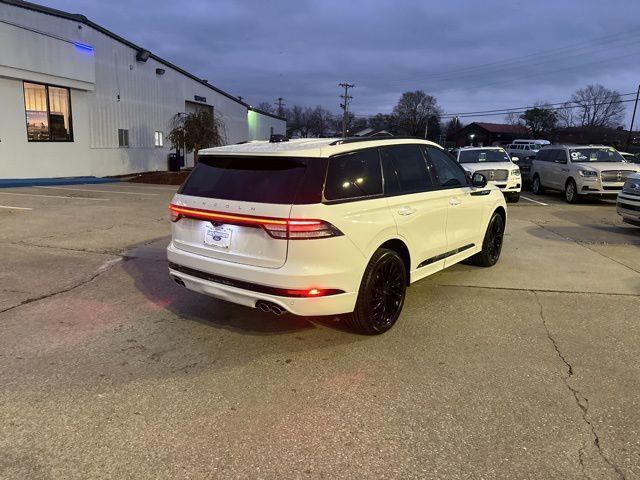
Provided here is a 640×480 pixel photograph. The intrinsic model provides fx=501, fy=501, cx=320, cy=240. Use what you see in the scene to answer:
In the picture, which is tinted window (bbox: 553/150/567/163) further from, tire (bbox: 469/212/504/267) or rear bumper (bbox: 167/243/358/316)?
rear bumper (bbox: 167/243/358/316)

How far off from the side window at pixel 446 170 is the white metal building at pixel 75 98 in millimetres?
16495

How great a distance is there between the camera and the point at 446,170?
5789 millimetres

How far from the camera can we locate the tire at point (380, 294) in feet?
13.9

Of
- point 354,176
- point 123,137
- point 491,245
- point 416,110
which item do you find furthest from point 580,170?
point 416,110

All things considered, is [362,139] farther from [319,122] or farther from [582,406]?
[319,122]

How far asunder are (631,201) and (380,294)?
7765 millimetres

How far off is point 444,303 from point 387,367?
69.8 inches

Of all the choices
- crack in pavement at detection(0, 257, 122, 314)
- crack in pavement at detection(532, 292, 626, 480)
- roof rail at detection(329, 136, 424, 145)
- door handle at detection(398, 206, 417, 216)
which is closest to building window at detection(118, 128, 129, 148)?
crack in pavement at detection(0, 257, 122, 314)

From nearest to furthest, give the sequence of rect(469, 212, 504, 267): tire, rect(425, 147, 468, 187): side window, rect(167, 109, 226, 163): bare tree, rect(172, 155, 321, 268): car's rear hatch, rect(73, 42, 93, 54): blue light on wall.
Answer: rect(172, 155, 321, 268): car's rear hatch
rect(425, 147, 468, 187): side window
rect(469, 212, 504, 267): tire
rect(73, 42, 93, 54): blue light on wall
rect(167, 109, 226, 163): bare tree

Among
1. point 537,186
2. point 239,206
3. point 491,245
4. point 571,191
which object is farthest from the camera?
point 537,186

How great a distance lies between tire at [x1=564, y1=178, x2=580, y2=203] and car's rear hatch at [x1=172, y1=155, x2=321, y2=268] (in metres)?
14.0

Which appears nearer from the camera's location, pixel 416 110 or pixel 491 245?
pixel 491 245

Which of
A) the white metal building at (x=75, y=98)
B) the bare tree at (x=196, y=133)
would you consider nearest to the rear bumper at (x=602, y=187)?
the bare tree at (x=196, y=133)

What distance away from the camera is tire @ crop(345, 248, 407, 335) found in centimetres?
424
